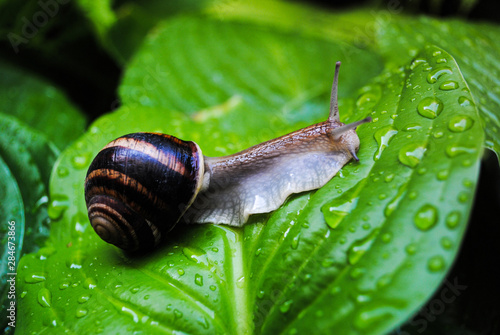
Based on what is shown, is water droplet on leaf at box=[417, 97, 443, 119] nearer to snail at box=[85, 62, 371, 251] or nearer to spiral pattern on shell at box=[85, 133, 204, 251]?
snail at box=[85, 62, 371, 251]

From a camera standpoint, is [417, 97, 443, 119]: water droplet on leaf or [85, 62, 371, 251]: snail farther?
[85, 62, 371, 251]: snail

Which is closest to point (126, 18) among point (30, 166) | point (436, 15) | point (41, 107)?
point (41, 107)

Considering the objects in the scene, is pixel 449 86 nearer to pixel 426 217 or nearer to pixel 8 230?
pixel 426 217

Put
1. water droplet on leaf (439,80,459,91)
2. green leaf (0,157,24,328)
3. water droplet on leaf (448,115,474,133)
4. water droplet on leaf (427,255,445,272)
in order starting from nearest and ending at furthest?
water droplet on leaf (427,255,445,272) < water droplet on leaf (448,115,474,133) < water droplet on leaf (439,80,459,91) < green leaf (0,157,24,328)

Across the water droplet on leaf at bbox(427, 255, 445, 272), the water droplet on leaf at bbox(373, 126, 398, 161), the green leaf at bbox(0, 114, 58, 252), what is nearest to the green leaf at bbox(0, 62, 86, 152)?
the green leaf at bbox(0, 114, 58, 252)

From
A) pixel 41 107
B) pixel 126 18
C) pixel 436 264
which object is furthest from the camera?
pixel 126 18

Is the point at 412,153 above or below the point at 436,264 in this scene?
above

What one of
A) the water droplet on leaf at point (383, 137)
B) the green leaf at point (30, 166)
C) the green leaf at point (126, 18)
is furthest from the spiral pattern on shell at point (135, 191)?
the green leaf at point (126, 18)

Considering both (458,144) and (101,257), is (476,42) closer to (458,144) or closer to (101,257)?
(458,144)
